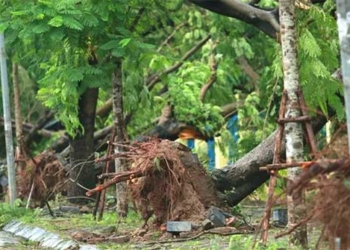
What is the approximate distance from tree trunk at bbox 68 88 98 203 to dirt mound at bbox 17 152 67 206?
378mm

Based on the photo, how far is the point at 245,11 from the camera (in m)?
15.1

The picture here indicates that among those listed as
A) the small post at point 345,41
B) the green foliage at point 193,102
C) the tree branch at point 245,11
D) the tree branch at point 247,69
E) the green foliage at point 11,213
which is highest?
the tree branch at point 247,69

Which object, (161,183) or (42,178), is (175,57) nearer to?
(42,178)

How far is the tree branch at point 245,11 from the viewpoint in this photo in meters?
14.9

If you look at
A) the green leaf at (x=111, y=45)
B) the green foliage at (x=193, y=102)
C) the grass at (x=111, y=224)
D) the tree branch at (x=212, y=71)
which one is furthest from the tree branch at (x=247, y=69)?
the green leaf at (x=111, y=45)

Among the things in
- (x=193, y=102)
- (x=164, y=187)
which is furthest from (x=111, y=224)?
(x=193, y=102)

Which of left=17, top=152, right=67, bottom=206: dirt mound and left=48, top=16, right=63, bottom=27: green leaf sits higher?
left=48, top=16, right=63, bottom=27: green leaf

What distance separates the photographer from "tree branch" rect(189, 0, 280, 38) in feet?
49.0

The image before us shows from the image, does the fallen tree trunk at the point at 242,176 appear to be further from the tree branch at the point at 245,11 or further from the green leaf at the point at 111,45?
the green leaf at the point at 111,45

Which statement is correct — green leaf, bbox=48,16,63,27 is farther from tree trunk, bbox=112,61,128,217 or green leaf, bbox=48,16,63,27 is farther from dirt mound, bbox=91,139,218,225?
tree trunk, bbox=112,61,128,217

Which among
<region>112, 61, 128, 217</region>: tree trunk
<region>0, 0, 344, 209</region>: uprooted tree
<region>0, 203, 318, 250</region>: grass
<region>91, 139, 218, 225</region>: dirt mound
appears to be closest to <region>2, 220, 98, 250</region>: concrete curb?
<region>0, 203, 318, 250</region>: grass

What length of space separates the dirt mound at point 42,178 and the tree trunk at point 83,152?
378mm

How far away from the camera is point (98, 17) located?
Result: 14.2m

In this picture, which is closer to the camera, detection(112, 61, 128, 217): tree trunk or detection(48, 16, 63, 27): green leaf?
detection(48, 16, 63, 27): green leaf
